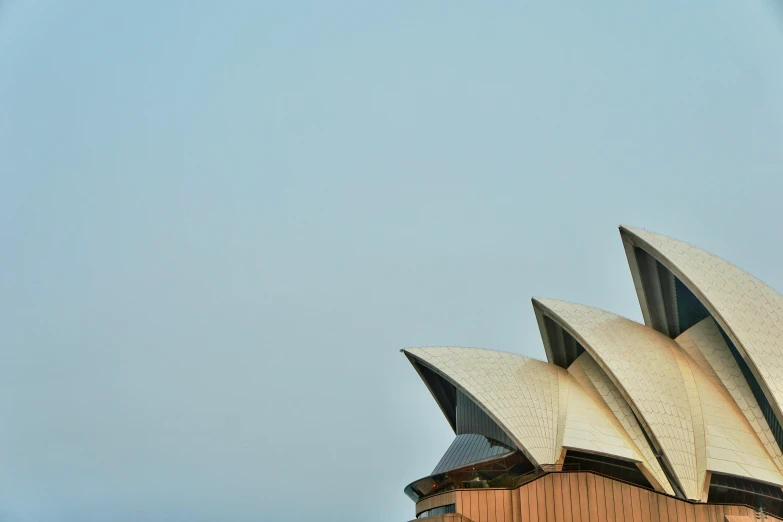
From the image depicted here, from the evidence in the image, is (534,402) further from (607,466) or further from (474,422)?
(607,466)

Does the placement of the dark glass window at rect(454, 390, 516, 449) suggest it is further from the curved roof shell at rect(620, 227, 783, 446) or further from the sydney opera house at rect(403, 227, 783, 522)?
the curved roof shell at rect(620, 227, 783, 446)

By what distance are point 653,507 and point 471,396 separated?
8.10 meters

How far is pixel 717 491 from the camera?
105 feet

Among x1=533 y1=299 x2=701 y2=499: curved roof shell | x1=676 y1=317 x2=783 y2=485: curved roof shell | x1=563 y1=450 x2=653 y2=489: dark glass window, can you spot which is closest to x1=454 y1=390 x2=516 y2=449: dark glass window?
x1=563 y1=450 x2=653 y2=489: dark glass window

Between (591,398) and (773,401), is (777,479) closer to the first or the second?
(773,401)

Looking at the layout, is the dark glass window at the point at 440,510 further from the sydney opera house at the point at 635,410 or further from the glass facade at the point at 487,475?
the glass facade at the point at 487,475

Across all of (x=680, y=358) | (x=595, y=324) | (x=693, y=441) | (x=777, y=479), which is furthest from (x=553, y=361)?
(x=777, y=479)

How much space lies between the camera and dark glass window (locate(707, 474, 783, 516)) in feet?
104

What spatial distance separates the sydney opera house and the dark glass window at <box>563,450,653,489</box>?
0.05 metres

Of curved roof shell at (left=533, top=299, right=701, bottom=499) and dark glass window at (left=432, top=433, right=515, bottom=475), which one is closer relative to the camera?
curved roof shell at (left=533, top=299, right=701, bottom=499)

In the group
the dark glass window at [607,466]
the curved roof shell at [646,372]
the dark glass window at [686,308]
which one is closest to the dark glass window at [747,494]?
the curved roof shell at [646,372]

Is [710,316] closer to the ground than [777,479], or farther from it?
farther from it

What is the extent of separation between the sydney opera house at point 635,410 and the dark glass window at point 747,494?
0.05 m

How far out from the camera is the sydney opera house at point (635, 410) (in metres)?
31.4
